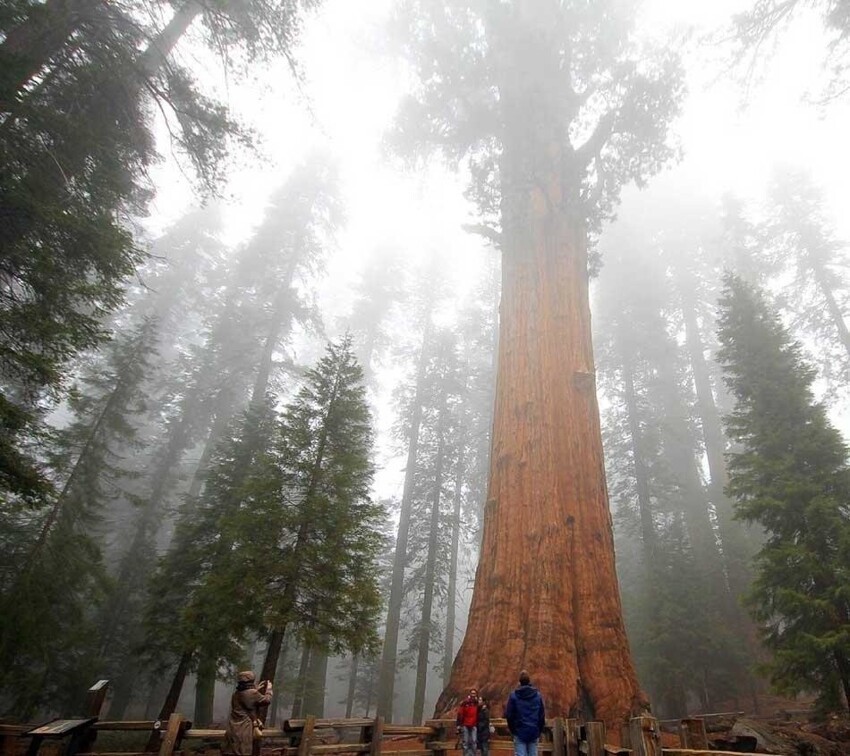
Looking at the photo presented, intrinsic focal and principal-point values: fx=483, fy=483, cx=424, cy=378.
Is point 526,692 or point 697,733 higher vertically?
point 526,692

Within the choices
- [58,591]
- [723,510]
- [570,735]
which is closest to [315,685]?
[58,591]

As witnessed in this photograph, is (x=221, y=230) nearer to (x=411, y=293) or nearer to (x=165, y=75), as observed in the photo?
(x=411, y=293)

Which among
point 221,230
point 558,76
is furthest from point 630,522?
A: point 221,230

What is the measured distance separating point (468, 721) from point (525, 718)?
934 mm

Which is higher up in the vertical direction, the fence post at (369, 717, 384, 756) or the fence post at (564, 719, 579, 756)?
the fence post at (564, 719, 579, 756)

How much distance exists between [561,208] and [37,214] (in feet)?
31.1

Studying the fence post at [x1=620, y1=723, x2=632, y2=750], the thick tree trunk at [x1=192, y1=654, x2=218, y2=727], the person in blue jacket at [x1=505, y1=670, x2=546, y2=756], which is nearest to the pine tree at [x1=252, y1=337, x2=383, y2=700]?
the thick tree trunk at [x1=192, y1=654, x2=218, y2=727]

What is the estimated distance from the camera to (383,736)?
22.0 feet

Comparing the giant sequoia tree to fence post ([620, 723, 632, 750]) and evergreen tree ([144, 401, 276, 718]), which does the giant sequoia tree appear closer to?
fence post ([620, 723, 632, 750])

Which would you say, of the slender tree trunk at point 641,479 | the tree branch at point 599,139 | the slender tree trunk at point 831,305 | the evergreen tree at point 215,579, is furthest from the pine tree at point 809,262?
the evergreen tree at point 215,579

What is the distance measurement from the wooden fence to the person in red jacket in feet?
1.05

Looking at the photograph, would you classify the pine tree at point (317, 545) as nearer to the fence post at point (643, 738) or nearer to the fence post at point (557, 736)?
the fence post at point (557, 736)

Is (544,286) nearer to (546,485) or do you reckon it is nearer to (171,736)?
(546,485)

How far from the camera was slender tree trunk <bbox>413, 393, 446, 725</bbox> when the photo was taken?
1672 cm
